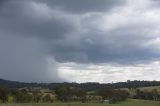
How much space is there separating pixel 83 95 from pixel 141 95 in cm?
3174

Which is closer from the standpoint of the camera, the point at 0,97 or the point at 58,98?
the point at 0,97

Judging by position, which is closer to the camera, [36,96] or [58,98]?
[36,96]

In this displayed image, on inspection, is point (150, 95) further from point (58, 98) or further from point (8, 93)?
point (8, 93)

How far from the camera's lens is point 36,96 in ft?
425

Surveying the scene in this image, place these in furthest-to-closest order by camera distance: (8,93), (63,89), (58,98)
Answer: (63,89), (58,98), (8,93)

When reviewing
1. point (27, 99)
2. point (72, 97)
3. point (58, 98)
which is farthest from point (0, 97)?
point (72, 97)

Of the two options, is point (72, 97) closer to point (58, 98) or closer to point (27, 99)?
point (58, 98)

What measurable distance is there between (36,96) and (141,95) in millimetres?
53928

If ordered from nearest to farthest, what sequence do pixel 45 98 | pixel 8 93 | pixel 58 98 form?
pixel 45 98 → pixel 8 93 → pixel 58 98

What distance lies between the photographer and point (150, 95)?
155 m

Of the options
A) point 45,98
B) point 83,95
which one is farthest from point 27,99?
point 83,95

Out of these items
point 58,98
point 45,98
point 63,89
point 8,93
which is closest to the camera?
point 45,98

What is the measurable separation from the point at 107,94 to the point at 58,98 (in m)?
28.5

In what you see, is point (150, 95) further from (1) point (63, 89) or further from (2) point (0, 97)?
(2) point (0, 97)
